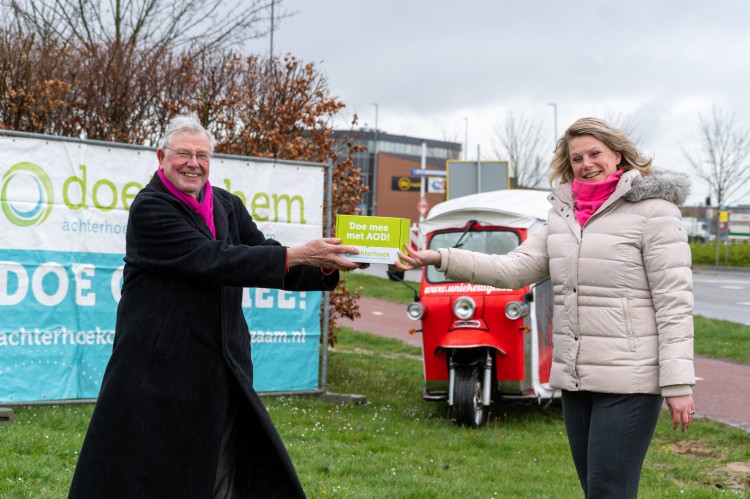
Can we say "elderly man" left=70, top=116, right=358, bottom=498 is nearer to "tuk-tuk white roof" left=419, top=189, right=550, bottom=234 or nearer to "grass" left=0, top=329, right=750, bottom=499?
"grass" left=0, top=329, right=750, bottom=499

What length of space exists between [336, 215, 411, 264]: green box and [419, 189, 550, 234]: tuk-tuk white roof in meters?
4.84

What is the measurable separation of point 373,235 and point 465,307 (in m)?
4.48

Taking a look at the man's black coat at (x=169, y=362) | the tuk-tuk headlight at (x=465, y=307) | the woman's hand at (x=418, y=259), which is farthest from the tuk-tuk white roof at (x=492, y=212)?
the man's black coat at (x=169, y=362)

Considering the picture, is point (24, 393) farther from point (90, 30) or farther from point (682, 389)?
point (90, 30)

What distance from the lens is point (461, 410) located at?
822 centimetres

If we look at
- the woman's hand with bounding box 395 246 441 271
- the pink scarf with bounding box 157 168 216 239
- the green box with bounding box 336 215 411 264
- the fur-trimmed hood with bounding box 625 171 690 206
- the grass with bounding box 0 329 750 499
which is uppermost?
the fur-trimmed hood with bounding box 625 171 690 206

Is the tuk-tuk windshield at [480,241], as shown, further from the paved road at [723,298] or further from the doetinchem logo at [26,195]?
the paved road at [723,298]

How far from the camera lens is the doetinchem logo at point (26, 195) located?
24.8ft

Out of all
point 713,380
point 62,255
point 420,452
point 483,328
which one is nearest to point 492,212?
point 483,328

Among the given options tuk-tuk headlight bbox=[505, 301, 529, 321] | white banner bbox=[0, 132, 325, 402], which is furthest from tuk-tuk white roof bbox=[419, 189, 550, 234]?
white banner bbox=[0, 132, 325, 402]

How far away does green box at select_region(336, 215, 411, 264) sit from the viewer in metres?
4.00

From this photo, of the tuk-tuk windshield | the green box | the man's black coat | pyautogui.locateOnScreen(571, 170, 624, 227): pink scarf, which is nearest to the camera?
the man's black coat

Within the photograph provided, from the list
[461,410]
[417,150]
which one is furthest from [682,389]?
[417,150]

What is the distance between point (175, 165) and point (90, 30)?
12500 mm
